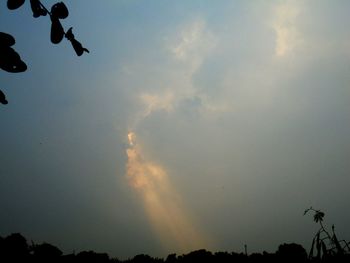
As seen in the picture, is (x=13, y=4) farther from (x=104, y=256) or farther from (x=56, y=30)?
(x=104, y=256)

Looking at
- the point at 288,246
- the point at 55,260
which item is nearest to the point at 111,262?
the point at 55,260

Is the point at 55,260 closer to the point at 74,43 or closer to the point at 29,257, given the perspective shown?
the point at 29,257

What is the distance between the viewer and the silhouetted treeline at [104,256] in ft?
31.9

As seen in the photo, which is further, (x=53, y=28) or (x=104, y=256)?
(x=104, y=256)

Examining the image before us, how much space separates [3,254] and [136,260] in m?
7.54

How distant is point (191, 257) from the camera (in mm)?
15859

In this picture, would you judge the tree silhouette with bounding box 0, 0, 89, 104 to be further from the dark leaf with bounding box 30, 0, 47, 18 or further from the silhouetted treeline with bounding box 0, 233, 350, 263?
the silhouetted treeline with bounding box 0, 233, 350, 263

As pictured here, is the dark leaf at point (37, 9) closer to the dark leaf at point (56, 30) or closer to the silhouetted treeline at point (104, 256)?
the dark leaf at point (56, 30)

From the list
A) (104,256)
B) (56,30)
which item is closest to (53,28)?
(56,30)

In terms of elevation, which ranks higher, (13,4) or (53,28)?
(13,4)

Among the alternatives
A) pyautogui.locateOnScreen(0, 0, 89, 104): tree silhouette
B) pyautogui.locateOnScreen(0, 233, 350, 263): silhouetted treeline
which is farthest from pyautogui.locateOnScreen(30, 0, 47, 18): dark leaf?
pyautogui.locateOnScreen(0, 233, 350, 263): silhouetted treeline

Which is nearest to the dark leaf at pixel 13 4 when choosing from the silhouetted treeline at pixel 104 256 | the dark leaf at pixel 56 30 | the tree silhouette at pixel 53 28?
the tree silhouette at pixel 53 28

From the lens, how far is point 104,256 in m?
14.6

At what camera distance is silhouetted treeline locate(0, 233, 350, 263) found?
972 centimetres
